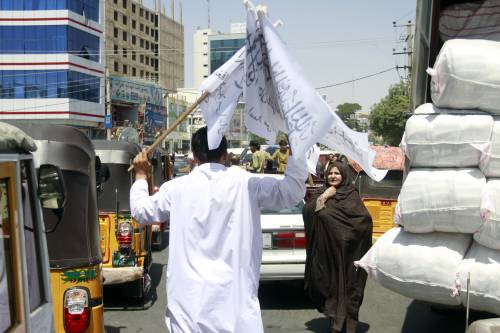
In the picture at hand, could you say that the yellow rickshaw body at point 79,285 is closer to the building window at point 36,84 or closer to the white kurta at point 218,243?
the white kurta at point 218,243

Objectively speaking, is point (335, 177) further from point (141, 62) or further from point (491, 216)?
point (141, 62)

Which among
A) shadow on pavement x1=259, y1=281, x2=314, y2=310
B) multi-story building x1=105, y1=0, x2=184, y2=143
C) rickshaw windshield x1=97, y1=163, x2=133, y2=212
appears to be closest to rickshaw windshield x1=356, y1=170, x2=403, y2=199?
shadow on pavement x1=259, y1=281, x2=314, y2=310

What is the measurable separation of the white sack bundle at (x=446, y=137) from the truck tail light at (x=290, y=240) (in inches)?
117

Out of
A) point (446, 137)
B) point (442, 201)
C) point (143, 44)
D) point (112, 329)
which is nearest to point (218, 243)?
point (442, 201)

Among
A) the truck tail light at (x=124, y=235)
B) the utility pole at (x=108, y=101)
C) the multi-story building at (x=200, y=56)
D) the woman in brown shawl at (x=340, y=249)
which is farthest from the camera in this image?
the multi-story building at (x=200, y=56)

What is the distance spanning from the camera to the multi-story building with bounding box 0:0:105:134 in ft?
144

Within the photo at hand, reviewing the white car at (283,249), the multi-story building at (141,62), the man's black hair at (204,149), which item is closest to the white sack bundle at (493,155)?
the man's black hair at (204,149)

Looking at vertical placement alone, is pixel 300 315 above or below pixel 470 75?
below

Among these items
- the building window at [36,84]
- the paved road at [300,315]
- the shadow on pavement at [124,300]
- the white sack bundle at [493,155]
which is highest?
the building window at [36,84]

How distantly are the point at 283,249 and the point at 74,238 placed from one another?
3485 millimetres

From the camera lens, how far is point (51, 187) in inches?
116

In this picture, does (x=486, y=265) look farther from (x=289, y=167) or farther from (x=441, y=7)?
(x=441, y=7)

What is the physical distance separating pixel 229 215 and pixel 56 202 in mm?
814

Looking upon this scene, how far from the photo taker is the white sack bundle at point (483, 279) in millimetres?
3977
